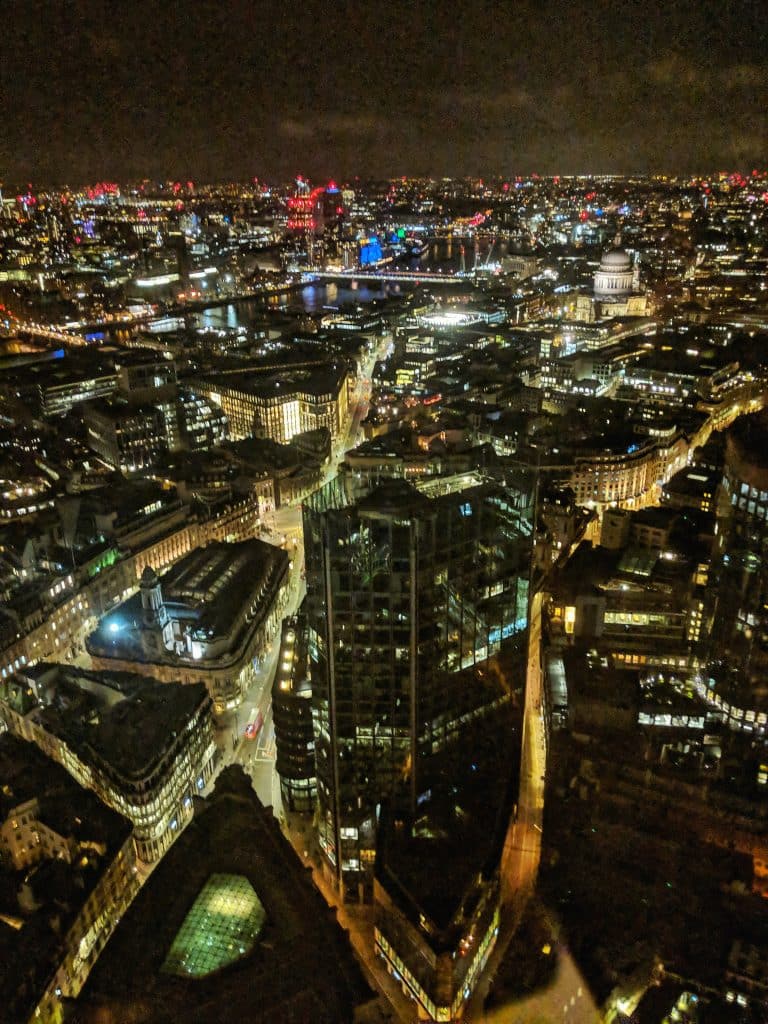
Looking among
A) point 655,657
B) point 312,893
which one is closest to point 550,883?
point 312,893

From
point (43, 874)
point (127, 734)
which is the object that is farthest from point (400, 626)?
point (43, 874)

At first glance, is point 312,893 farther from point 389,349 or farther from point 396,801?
point 389,349

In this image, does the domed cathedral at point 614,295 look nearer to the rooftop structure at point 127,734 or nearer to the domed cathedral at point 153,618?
the domed cathedral at point 153,618

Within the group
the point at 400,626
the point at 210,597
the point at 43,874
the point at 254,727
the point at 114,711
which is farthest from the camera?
the point at 210,597

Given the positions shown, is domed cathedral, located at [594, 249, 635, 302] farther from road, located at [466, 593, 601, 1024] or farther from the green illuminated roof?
the green illuminated roof

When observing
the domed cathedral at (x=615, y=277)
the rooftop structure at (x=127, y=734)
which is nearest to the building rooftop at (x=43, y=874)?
the rooftop structure at (x=127, y=734)

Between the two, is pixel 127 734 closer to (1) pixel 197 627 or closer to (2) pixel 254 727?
(2) pixel 254 727
